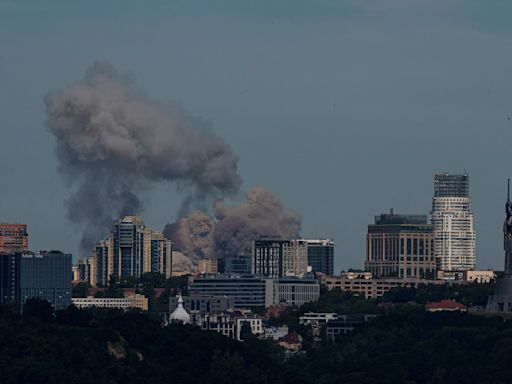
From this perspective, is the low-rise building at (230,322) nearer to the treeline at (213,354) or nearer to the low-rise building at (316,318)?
the low-rise building at (316,318)

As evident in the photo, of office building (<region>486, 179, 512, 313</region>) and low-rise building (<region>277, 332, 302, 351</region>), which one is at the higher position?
office building (<region>486, 179, 512, 313</region>)

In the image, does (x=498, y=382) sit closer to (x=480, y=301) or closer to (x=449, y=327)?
(x=449, y=327)


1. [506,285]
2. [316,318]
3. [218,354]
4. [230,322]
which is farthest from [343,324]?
[218,354]

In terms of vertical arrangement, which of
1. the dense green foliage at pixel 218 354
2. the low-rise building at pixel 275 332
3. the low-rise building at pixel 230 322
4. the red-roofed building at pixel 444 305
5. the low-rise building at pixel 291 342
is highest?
the red-roofed building at pixel 444 305

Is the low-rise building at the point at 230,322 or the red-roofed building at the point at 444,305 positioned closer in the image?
the red-roofed building at the point at 444,305

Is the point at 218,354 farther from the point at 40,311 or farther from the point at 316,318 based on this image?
the point at 316,318

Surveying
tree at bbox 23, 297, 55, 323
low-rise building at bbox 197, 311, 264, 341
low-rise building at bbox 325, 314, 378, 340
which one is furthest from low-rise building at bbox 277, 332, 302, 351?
tree at bbox 23, 297, 55, 323

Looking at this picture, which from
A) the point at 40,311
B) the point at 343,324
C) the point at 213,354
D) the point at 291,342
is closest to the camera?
the point at 213,354

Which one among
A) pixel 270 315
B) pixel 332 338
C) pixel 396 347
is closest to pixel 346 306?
pixel 270 315

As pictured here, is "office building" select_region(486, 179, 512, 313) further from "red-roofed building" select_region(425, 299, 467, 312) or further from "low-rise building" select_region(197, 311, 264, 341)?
"low-rise building" select_region(197, 311, 264, 341)

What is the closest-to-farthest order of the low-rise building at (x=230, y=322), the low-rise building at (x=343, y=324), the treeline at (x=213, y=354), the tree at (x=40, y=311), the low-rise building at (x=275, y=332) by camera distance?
the treeline at (x=213, y=354), the tree at (x=40, y=311), the low-rise building at (x=343, y=324), the low-rise building at (x=275, y=332), the low-rise building at (x=230, y=322)

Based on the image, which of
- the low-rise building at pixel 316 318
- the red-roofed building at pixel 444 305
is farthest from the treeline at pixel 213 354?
the low-rise building at pixel 316 318
